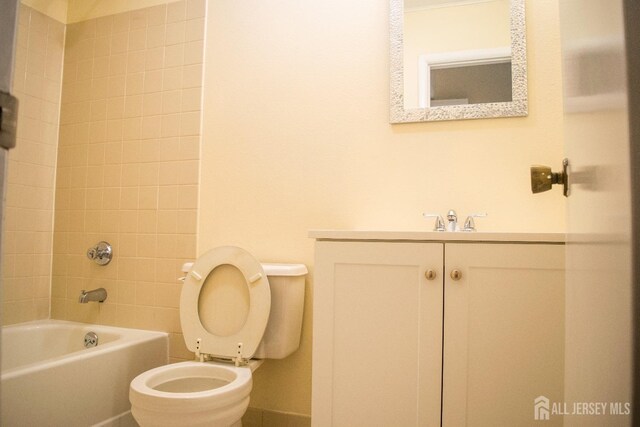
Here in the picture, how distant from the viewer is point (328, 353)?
1188mm

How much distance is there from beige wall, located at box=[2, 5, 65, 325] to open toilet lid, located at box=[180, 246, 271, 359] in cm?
106

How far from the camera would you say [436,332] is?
1.11m

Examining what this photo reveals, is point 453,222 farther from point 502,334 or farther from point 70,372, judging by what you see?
point 70,372

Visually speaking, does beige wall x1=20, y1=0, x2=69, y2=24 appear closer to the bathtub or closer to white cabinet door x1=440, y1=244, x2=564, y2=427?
the bathtub

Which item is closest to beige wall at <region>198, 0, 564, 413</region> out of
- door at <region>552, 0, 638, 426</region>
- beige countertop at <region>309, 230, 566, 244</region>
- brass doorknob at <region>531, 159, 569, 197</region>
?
beige countertop at <region>309, 230, 566, 244</region>

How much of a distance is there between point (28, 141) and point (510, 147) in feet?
7.72

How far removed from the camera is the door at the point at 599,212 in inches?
13.5

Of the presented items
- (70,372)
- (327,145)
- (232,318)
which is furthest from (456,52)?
(70,372)

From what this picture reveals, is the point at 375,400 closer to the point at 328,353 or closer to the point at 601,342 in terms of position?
the point at 328,353

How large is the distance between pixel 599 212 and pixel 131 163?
2074 millimetres

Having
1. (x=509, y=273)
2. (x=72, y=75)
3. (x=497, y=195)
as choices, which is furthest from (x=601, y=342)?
(x=72, y=75)

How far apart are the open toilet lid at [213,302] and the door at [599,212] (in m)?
1.05

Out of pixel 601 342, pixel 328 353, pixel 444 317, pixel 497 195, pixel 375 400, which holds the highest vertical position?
pixel 497 195

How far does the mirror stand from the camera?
1.51m
